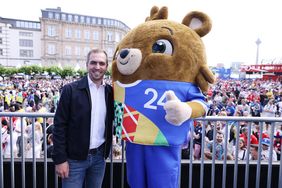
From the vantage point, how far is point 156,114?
241 centimetres

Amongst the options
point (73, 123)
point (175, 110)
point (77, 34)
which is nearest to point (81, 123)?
point (73, 123)

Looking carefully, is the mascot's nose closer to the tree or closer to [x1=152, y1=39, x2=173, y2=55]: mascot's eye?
[x1=152, y1=39, x2=173, y2=55]: mascot's eye

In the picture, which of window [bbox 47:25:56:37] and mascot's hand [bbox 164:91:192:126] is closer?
mascot's hand [bbox 164:91:192:126]

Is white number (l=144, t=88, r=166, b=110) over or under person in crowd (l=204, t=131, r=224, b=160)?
over

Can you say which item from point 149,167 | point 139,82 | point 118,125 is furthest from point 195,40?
point 149,167

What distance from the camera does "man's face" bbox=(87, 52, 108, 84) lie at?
8.11ft

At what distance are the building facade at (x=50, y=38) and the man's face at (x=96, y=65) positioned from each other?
73554 millimetres

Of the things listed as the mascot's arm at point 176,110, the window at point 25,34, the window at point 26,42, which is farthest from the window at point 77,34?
the mascot's arm at point 176,110

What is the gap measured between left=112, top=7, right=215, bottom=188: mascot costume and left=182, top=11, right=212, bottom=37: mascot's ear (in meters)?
0.11

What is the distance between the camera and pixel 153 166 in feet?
8.01

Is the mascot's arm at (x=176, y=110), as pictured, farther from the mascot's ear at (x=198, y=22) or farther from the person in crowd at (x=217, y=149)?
the person in crowd at (x=217, y=149)

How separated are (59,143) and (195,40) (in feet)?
4.88

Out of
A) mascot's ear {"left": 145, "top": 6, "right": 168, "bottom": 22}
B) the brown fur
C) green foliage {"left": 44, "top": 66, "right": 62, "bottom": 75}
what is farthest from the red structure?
the brown fur

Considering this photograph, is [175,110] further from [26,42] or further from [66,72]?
[26,42]
